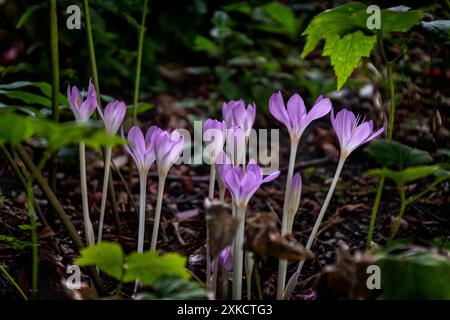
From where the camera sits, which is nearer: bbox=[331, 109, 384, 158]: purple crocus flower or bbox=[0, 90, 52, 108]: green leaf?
bbox=[331, 109, 384, 158]: purple crocus flower

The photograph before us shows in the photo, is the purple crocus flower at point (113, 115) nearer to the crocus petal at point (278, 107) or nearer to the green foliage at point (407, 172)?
the crocus petal at point (278, 107)

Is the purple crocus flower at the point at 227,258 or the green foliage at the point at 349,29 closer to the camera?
the purple crocus flower at the point at 227,258

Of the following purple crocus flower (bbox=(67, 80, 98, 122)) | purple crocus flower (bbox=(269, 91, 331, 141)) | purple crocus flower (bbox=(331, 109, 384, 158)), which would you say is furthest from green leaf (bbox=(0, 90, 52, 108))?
purple crocus flower (bbox=(331, 109, 384, 158))

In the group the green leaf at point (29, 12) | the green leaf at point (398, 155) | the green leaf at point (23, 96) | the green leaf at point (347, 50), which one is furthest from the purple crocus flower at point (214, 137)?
the green leaf at point (29, 12)

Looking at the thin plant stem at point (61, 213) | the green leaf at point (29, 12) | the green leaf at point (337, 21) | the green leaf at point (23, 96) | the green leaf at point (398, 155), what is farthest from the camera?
the green leaf at point (29, 12)

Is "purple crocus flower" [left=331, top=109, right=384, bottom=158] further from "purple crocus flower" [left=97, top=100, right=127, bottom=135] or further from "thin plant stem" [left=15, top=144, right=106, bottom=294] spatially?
"thin plant stem" [left=15, top=144, right=106, bottom=294]

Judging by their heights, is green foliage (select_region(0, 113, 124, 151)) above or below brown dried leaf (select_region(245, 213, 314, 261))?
above

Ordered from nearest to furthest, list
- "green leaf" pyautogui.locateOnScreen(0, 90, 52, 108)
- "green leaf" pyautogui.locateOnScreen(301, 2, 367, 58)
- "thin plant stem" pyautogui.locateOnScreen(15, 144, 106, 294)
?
"thin plant stem" pyautogui.locateOnScreen(15, 144, 106, 294) < "green leaf" pyautogui.locateOnScreen(301, 2, 367, 58) < "green leaf" pyautogui.locateOnScreen(0, 90, 52, 108)
